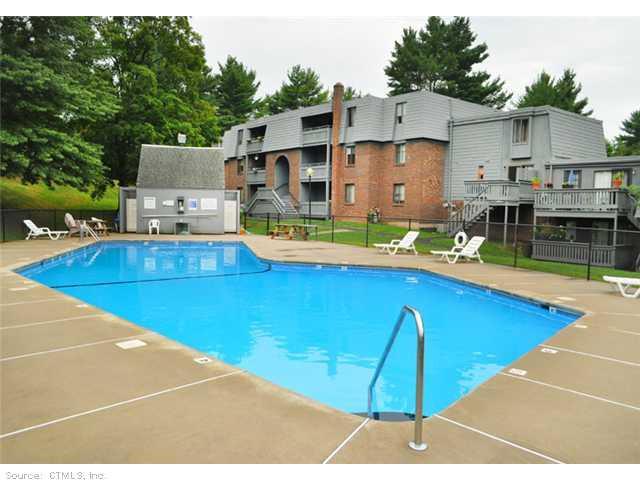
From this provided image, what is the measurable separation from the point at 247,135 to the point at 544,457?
41.3 m

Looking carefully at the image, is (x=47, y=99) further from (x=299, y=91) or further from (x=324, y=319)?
(x=299, y=91)

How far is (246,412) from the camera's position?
11.5ft

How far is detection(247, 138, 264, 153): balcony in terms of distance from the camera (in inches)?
1577

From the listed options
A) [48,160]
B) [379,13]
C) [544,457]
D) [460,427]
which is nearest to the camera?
[544,457]

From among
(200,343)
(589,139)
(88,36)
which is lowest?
(200,343)

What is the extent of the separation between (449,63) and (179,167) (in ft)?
96.5

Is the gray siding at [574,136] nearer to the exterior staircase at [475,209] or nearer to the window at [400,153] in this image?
the exterior staircase at [475,209]

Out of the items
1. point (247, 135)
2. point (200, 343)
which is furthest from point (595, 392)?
point (247, 135)

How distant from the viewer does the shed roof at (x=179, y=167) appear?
25844 mm

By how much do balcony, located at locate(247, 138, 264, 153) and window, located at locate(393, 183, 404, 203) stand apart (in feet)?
45.5

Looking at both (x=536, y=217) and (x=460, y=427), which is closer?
(x=460, y=427)

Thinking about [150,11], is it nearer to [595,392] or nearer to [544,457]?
[544,457]

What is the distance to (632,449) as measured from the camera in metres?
3.08

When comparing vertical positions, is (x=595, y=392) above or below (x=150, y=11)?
below
